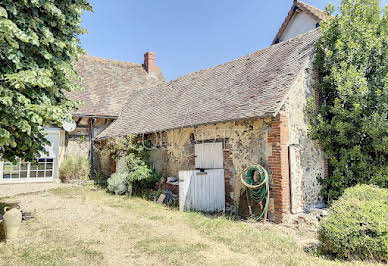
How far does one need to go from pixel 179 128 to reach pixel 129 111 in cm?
590

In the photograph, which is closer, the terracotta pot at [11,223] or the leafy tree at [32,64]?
the leafy tree at [32,64]

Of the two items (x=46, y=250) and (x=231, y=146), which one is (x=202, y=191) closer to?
(x=231, y=146)

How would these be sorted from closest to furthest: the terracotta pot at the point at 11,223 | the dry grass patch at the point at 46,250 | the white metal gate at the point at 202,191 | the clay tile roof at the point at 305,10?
1. the dry grass patch at the point at 46,250
2. the terracotta pot at the point at 11,223
3. the white metal gate at the point at 202,191
4. the clay tile roof at the point at 305,10

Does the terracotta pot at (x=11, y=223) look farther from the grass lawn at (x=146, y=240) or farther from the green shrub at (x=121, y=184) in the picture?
the green shrub at (x=121, y=184)

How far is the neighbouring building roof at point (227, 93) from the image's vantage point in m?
7.49

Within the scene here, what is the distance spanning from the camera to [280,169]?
6.46m

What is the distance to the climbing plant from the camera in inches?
393

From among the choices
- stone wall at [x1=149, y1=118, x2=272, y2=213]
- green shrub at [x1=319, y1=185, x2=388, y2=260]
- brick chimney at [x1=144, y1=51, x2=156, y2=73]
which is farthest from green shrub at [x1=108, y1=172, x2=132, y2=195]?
brick chimney at [x1=144, y1=51, x2=156, y2=73]

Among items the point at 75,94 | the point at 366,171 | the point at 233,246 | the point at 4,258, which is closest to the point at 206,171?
the point at 233,246

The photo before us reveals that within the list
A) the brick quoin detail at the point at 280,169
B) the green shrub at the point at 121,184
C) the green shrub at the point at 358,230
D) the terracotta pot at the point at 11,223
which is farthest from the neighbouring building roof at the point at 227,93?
the terracotta pot at the point at 11,223

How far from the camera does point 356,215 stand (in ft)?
14.0

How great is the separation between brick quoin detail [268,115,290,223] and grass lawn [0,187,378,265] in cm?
45

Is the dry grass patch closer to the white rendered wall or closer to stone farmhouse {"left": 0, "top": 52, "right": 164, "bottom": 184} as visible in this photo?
stone farmhouse {"left": 0, "top": 52, "right": 164, "bottom": 184}

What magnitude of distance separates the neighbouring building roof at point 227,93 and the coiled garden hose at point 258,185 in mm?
1387
